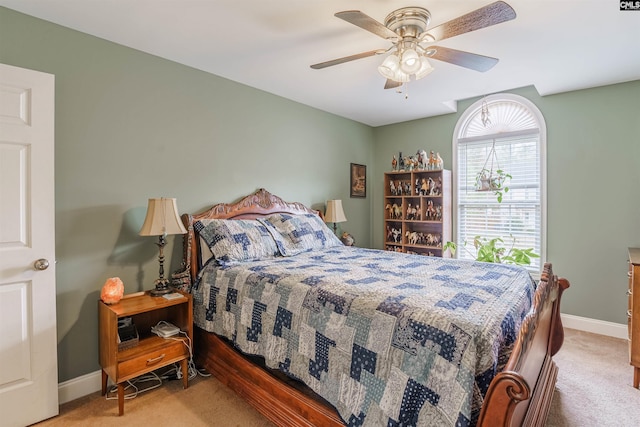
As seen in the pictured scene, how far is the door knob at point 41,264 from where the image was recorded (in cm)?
197

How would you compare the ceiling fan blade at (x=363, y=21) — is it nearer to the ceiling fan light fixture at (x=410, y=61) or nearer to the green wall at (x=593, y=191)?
the ceiling fan light fixture at (x=410, y=61)

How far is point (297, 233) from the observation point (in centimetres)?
321

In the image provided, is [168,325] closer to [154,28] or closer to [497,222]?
[154,28]

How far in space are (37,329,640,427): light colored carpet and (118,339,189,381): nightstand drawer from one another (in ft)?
0.81

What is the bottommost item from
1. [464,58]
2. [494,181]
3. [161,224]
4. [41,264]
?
[41,264]

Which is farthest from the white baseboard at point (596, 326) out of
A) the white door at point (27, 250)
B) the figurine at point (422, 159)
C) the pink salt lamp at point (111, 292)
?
the white door at point (27, 250)

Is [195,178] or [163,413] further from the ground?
[195,178]

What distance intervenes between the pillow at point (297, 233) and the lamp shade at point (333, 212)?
1.42 ft

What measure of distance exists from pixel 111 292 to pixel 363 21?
2.32 metres

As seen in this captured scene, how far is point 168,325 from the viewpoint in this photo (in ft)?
8.21

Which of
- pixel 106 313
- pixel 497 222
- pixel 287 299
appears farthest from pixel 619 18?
pixel 106 313

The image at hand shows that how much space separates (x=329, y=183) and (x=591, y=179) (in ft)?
9.43

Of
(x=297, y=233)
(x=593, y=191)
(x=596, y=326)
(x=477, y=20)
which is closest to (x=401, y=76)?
(x=477, y=20)

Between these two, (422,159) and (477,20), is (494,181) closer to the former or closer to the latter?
(422,159)
